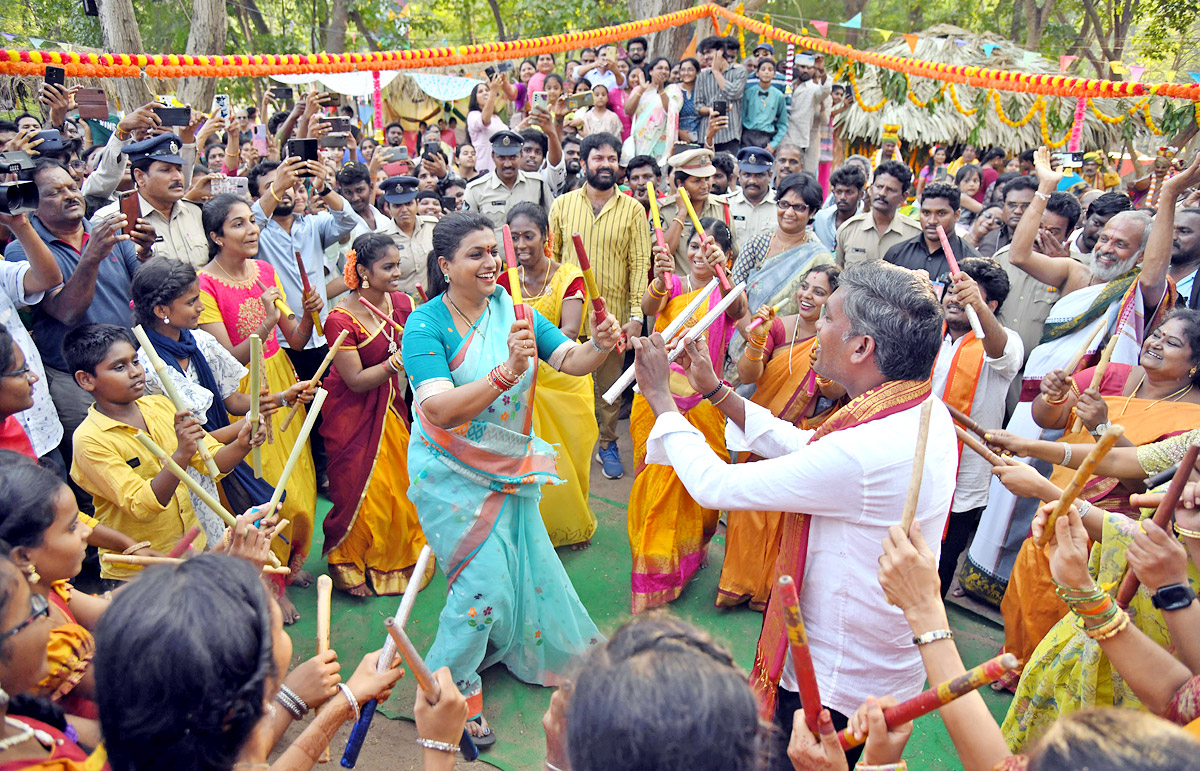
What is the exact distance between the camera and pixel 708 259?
3.30 meters

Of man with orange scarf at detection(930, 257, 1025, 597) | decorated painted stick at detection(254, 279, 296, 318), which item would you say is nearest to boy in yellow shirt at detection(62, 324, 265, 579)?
decorated painted stick at detection(254, 279, 296, 318)

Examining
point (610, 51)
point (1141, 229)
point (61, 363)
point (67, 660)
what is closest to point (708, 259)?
point (1141, 229)

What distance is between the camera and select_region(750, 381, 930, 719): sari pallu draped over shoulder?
6.14ft

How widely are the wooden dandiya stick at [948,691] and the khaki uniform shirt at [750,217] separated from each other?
14.2 feet

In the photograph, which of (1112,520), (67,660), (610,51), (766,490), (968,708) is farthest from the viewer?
(610,51)

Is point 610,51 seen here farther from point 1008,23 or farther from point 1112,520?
point 1008,23

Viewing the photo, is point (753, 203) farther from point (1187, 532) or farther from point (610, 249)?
point (1187, 532)

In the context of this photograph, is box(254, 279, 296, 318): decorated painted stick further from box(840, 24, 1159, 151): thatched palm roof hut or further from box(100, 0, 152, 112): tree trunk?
box(840, 24, 1159, 151): thatched palm roof hut

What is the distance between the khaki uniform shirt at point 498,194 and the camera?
19.9ft

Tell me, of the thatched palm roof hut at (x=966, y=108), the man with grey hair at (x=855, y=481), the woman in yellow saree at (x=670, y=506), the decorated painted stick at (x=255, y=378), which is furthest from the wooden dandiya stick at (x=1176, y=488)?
the thatched palm roof hut at (x=966, y=108)

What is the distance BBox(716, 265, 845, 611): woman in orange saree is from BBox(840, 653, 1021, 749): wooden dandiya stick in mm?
2136

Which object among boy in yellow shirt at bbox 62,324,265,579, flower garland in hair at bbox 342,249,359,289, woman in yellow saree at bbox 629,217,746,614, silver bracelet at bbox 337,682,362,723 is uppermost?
flower garland in hair at bbox 342,249,359,289

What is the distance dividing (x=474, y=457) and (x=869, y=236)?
3.01 m

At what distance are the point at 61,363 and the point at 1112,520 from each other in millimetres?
3943
